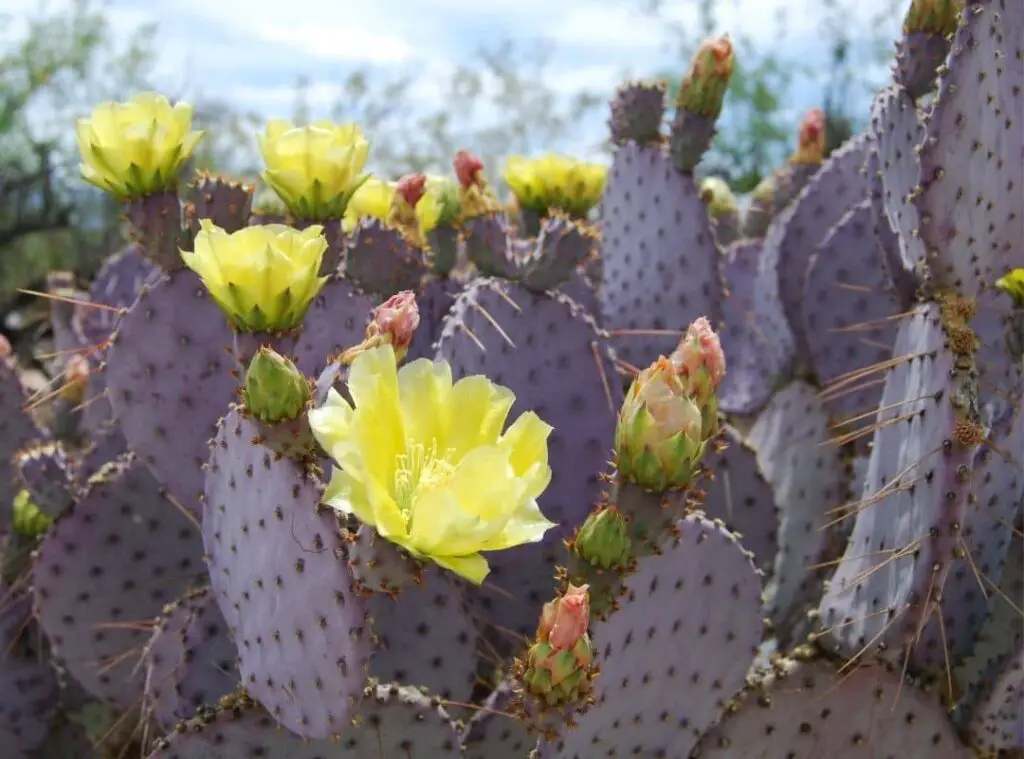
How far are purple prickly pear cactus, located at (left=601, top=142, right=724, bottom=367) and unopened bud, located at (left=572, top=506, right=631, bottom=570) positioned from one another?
124 cm

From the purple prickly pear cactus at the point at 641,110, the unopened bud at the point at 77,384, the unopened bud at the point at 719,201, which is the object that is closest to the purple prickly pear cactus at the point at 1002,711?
the purple prickly pear cactus at the point at 641,110

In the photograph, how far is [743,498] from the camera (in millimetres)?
2049

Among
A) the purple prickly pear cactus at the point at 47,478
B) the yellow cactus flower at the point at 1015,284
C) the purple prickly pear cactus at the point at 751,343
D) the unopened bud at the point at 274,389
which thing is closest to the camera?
the unopened bud at the point at 274,389

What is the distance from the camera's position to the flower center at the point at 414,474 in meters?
0.99

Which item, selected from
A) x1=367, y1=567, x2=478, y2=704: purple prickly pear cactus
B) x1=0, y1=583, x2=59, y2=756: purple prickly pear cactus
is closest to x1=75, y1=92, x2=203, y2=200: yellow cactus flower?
x1=367, y1=567, x2=478, y2=704: purple prickly pear cactus

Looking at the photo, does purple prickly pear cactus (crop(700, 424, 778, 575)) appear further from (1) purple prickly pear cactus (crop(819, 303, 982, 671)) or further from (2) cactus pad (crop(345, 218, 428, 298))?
(2) cactus pad (crop(345, 218, 428, 298))

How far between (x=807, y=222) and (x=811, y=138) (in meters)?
0.37

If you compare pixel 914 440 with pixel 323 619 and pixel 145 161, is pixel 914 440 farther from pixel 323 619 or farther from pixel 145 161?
pixel 145 161

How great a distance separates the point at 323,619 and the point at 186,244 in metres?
0.68

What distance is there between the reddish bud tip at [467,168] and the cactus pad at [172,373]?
515 millimetres

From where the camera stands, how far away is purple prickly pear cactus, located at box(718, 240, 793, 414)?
2.69 m

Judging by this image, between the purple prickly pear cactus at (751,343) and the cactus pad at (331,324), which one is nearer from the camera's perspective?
the cactus pad at (331,324)

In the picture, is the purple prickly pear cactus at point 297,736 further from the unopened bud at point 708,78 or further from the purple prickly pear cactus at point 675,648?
the unopened bud at point 708,78

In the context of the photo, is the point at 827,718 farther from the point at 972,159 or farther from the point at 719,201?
the point at 719,201
